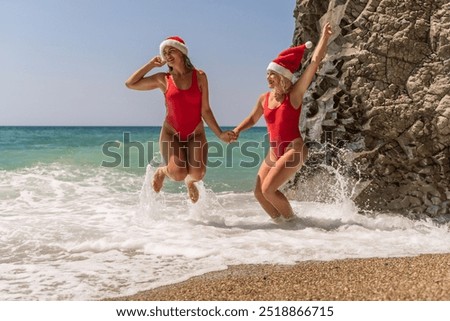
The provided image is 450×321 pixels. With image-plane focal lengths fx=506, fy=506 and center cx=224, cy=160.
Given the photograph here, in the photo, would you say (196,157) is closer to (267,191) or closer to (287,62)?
(267,191)

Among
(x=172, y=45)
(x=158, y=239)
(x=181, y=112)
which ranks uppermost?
(x=172, y=45)

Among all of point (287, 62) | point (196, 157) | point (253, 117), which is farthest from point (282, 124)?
point (196, 157)

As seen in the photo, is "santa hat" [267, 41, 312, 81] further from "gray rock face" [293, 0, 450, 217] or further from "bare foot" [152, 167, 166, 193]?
"bare foot" [152, 167, 166, 193]

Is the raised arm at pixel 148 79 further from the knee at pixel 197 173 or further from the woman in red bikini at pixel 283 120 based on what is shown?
the woman in red bikini at pixel 283 120

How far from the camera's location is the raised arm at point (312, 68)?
500 cm

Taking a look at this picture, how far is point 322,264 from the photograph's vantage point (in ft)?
12.7

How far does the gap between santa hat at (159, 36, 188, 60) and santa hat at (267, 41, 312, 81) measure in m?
0.92

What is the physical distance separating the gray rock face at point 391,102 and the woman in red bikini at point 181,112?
1.66m

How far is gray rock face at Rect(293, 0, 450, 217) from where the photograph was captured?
5.78m

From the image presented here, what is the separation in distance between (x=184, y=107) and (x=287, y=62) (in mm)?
1182

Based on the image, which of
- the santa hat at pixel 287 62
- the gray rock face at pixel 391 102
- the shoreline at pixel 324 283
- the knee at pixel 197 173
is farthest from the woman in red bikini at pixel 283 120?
the shoreline at pixel 324 283

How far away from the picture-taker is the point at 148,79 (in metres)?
5.48
